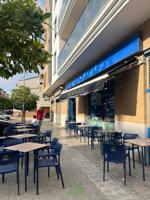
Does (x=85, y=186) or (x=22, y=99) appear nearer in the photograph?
(x=85, y=186)

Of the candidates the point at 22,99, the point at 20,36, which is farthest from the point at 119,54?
the point at 22,99

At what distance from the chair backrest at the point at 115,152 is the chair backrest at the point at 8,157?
2.21 m

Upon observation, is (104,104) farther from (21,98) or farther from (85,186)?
(21,98)

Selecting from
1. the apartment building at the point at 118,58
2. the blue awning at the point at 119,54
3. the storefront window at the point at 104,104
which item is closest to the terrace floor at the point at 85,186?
the apartment building at the point at 118,58

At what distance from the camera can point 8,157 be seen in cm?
562

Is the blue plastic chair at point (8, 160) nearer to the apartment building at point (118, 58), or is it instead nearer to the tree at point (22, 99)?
the apartment building at point (118, 58)

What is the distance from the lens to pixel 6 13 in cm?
588

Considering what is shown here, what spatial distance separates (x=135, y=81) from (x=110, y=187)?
469 centimetres

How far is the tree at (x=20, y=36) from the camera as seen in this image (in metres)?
5.68

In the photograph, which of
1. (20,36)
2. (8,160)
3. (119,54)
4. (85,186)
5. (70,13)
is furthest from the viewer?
(70,13)

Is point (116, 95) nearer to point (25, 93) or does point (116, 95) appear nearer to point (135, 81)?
point (135, 81)

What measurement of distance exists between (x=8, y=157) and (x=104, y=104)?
9.03 metres

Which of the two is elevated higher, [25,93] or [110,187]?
[25,93]

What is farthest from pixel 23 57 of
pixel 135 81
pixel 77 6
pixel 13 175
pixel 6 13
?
pixel 77 6
